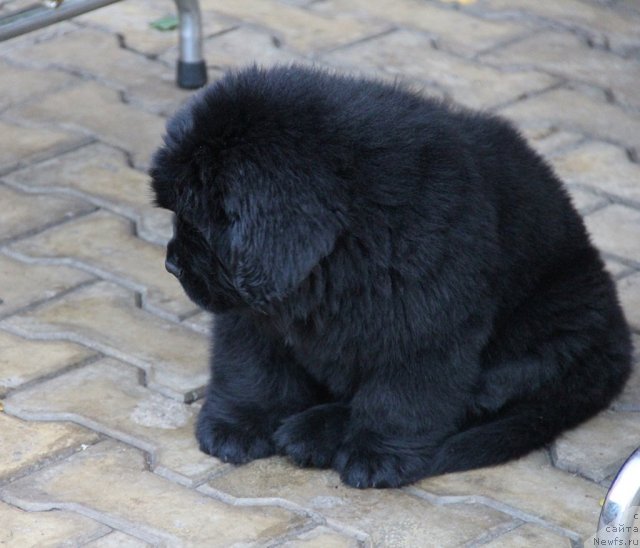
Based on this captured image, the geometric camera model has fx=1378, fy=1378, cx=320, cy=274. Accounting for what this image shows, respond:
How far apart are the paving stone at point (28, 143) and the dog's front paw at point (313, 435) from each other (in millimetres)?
1553

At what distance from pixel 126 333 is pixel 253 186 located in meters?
0.96

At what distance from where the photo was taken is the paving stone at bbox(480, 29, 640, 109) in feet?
15.1

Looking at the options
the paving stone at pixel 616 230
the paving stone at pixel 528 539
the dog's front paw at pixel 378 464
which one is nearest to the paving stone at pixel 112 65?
the paving stone at pixel 616 230

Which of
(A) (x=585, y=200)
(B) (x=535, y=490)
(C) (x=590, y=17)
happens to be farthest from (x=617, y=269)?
(C) (x=590, y=17)

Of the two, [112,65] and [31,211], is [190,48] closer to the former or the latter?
[112,65]

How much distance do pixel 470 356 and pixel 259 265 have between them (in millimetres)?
504

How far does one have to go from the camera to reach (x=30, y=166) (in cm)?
401

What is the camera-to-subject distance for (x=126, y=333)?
3.29 meters

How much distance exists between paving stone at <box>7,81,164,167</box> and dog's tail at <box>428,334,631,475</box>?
1.61 meters

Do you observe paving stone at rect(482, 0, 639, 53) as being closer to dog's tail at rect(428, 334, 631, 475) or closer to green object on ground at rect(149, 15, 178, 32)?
green object on ground at rect(149, 15, 178, 32)

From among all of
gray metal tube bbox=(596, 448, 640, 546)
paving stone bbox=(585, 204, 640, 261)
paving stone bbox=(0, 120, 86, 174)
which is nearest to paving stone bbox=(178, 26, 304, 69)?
paving stone bbox=(0, 120, 86, 174)

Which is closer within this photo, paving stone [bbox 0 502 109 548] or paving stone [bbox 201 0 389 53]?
paving stone [bbox 0 502 109 548]

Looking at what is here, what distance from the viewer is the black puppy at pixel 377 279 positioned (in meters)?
2.49

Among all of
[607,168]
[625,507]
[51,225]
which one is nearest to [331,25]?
[607,168]
